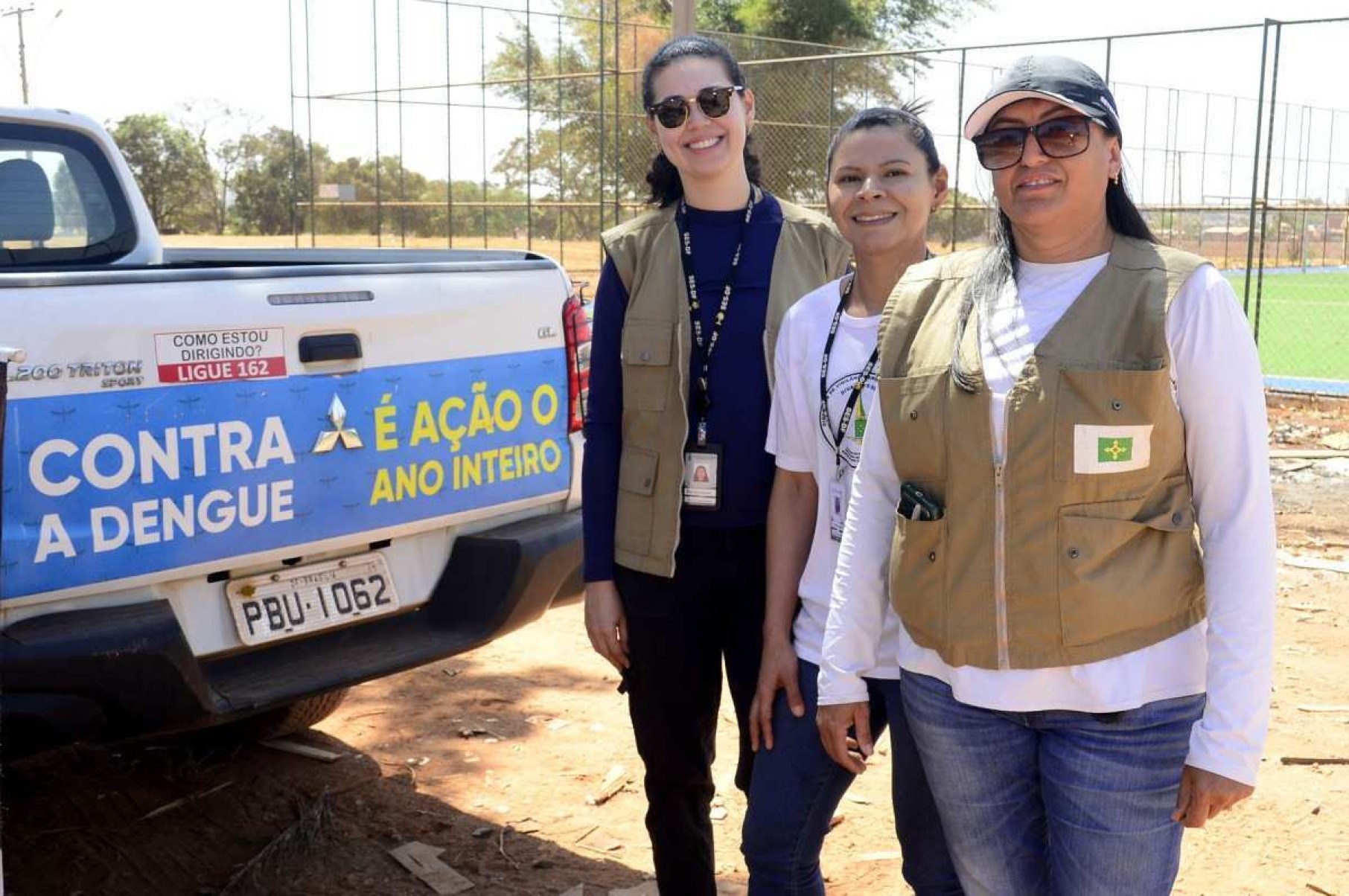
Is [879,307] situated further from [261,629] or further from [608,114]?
[608,114]

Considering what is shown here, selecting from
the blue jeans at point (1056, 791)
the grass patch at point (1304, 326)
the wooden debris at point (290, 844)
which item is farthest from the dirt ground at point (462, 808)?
the grass patch at point (1304, 326)

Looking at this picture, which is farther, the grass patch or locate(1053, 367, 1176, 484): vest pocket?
→ the grass patch

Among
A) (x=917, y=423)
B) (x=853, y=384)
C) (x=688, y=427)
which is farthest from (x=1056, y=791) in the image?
(x=688, y=427)

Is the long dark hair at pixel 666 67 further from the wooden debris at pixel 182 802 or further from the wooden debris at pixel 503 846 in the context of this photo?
the wooden debris at pixel 182 802

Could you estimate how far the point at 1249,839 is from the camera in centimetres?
400

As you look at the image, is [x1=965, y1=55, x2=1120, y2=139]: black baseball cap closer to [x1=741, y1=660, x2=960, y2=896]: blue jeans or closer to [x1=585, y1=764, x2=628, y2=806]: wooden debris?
[x1=741, y1=660, x2=960, y2=896]: blue jeans

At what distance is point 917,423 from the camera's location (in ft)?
7.15

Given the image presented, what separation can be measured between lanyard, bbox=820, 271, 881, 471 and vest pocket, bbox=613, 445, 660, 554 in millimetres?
446

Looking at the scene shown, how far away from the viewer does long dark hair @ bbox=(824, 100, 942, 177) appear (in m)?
2.73

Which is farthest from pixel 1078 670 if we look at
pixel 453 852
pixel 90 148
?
pixel 90 148

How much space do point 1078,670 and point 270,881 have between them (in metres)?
→ 2.60

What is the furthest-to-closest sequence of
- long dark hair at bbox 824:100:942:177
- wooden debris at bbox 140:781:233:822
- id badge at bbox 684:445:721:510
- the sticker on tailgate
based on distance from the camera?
wooden debris at bbox 140:781:233:822 < the sticker on tailgate < id badge at bbox 684:445:721:510 < long dark hair at bbox 824:100:942:177

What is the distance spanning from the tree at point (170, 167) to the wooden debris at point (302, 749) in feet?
122

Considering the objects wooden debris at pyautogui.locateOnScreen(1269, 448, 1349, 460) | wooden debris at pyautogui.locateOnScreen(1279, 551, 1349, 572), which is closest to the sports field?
wooden debris at pyautogui.locateOnScreen(1269, 448, 1349, 460)
